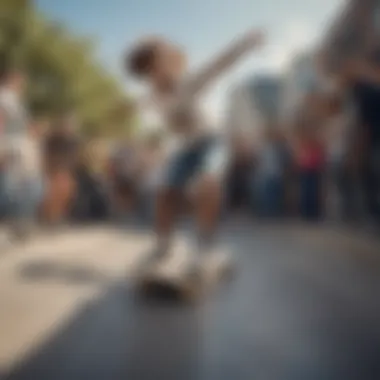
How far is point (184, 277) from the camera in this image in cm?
129

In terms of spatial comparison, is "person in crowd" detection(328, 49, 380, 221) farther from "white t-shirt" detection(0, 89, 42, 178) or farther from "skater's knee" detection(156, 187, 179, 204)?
"white t-shirt" detection(0, 89, 42, 178)

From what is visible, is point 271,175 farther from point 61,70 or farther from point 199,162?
point 61,70

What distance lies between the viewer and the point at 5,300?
1.13 meters

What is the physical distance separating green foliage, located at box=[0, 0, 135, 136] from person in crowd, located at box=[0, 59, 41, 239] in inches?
0.8

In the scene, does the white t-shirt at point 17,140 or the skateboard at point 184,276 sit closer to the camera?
the white t-shirt at point 17,140

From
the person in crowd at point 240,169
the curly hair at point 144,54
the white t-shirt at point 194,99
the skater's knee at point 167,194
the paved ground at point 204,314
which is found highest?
the curly hair at point 144,54

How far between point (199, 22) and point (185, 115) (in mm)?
114

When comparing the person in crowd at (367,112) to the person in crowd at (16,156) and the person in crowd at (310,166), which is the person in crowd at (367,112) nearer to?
the person in crowd at (310,166)

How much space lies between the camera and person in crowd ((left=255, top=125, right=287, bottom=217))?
1113mm

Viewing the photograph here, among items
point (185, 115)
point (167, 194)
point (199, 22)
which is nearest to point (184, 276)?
point (167, 194)

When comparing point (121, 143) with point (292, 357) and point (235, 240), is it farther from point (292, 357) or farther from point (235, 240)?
point (292, 357)

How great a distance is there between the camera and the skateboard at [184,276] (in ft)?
4.10

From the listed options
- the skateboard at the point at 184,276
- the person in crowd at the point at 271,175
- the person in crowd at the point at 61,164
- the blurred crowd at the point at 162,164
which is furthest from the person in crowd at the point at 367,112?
the person in crowd at the point at 61,164

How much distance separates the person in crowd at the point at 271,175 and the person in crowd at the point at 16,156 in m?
0.29
